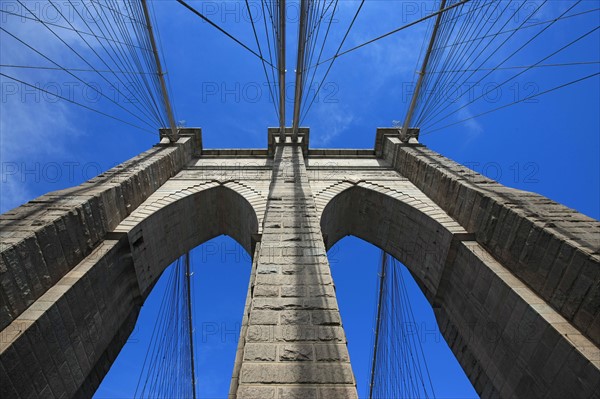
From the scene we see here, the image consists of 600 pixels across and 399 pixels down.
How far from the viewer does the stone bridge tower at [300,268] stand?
396 centimetres

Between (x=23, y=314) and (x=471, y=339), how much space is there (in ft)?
23.6

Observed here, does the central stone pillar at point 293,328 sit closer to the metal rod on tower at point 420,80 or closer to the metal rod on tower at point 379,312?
the metal rod on tower at point 420,80

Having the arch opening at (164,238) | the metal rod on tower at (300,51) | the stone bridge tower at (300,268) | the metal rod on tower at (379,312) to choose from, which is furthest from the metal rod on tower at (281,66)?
the metal rod on tower at (379,312)

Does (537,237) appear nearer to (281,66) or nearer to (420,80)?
(281,66)

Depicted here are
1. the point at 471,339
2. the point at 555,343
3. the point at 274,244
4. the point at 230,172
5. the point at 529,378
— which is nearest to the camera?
the point at 555,343

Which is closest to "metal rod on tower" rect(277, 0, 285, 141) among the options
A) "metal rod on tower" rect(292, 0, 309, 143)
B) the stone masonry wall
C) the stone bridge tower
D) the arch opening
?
"metal rod on tower" rect(292, 0, 309, 143)

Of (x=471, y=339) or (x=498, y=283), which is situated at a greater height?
(x=498, y=283)

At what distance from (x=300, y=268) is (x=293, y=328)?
43.6 inches

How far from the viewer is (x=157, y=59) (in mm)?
9844

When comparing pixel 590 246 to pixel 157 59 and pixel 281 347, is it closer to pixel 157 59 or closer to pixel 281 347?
pixel 281 347

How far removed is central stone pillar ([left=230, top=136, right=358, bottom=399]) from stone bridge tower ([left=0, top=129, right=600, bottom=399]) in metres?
0.02

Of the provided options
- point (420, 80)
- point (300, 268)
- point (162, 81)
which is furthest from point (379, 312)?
point (162, 81)

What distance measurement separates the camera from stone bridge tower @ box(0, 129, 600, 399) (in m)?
3.96

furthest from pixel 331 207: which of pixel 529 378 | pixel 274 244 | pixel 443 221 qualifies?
pixel 529 378
